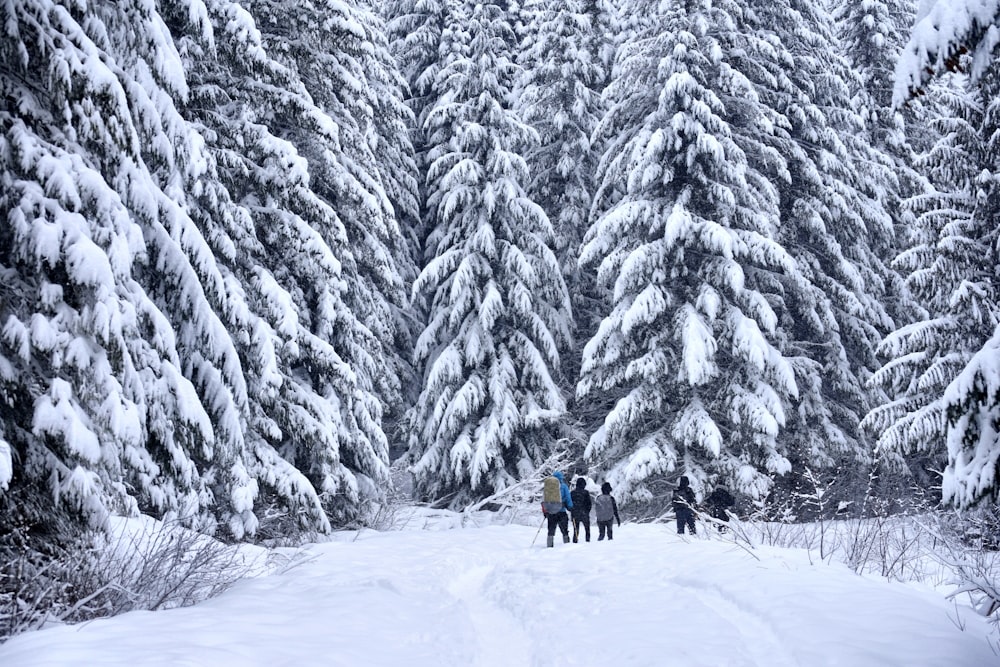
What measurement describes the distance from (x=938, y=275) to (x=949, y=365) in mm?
1848

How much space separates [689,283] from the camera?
57.8ft

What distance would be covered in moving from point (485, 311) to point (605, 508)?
675 cm

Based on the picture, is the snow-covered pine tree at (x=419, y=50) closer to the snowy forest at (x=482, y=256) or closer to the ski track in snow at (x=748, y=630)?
the snowy forest at (x=482, y=256)

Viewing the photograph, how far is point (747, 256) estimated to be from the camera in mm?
16875

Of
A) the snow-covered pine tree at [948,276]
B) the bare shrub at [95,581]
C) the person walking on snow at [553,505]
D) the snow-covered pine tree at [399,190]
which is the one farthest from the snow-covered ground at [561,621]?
the snow-covered pine tree at [399,190]

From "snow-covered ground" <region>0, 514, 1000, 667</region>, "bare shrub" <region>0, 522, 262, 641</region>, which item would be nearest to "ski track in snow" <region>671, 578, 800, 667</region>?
"snow-covered ground" <region>0, 514, 1000, 667</region>

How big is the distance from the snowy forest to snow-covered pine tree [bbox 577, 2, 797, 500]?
85 mm

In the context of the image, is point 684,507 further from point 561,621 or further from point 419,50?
point 419,50

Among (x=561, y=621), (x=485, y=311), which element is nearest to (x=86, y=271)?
(x=561, y=621)

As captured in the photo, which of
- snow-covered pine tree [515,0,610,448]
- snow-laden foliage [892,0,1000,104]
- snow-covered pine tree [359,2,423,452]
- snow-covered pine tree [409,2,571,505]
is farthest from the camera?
snow-covered pine tree [515,0,610,448]

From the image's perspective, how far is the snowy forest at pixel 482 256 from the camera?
259 inches

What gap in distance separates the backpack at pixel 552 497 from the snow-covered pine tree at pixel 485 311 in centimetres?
415

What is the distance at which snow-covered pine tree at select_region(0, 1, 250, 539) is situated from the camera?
20.8 feet

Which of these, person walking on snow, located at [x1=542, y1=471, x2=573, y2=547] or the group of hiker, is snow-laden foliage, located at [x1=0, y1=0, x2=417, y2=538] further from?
the group of hiker
